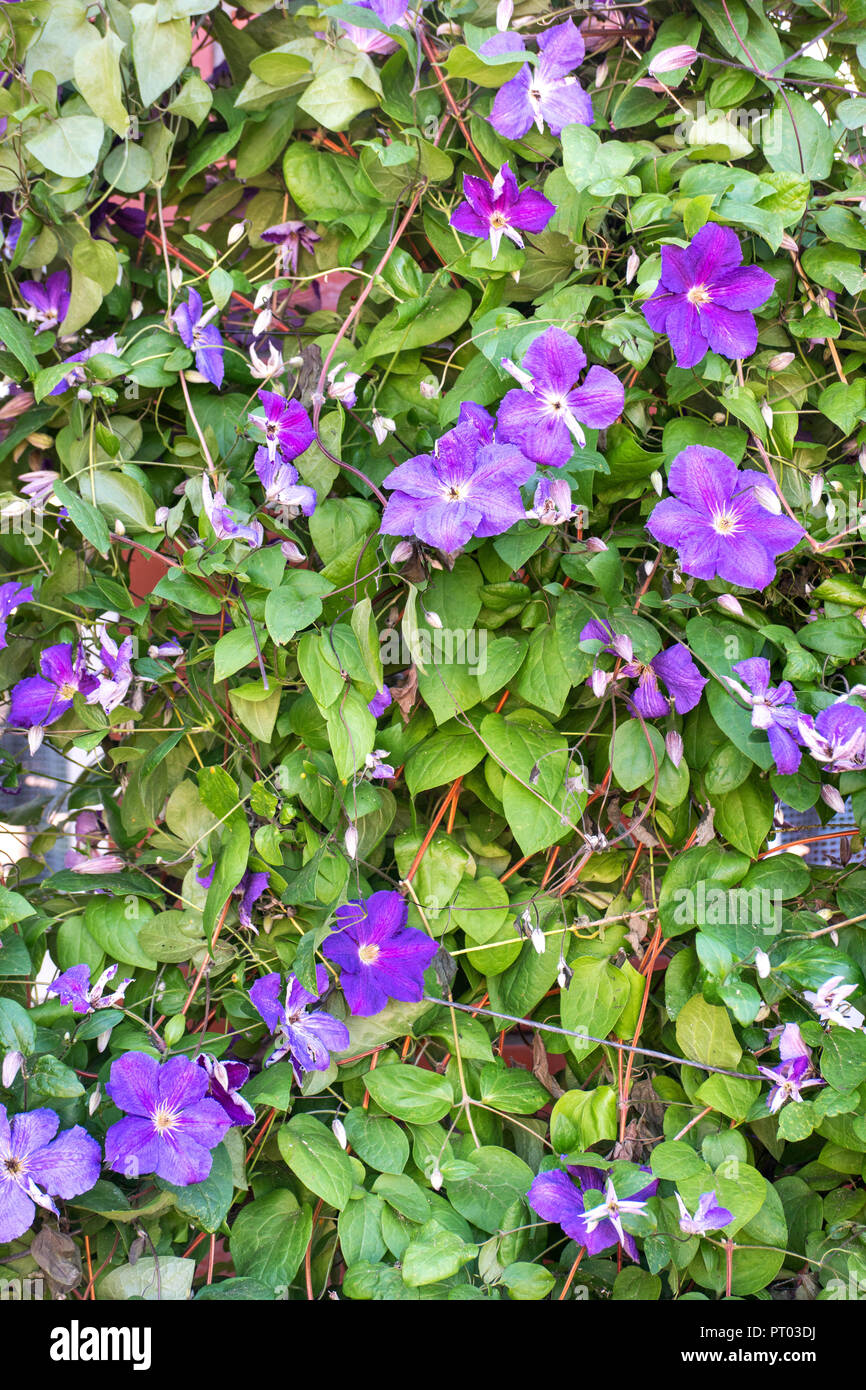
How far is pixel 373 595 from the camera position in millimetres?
966

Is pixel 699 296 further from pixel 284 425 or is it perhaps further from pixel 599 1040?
pixel 599 1040

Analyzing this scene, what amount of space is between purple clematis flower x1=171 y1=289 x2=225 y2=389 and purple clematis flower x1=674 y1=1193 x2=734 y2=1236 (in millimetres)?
942

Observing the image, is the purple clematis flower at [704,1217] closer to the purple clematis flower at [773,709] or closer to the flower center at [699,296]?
the purple clematis flower at [773,709]

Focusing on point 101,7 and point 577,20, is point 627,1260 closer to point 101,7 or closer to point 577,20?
point 577,20

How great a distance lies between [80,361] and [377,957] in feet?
2.29

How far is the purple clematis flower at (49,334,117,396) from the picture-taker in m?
1.00

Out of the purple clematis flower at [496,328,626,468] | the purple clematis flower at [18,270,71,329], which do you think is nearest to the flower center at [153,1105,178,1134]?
the purple clematis flower at [496,328,626,468]

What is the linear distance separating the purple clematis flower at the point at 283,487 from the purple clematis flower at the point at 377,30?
0.41m

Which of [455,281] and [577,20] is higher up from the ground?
[577,20]

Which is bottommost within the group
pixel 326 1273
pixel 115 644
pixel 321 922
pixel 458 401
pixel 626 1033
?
pixel 326 1273

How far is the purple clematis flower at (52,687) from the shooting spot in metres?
1.02

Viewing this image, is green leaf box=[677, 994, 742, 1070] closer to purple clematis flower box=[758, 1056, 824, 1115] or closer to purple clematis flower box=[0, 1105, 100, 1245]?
purple clematis flower box=[758, 1056, 824, 1115]
